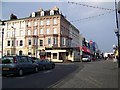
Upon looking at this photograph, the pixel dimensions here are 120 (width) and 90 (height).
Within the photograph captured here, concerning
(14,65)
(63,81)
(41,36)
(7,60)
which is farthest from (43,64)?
(41,36)

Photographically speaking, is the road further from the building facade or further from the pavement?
the building facade

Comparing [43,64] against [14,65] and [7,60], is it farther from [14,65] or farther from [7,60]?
[14,65]

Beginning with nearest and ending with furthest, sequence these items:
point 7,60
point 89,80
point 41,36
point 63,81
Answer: point 63,81 → point 89,80 → point 7,60 → point 41,36

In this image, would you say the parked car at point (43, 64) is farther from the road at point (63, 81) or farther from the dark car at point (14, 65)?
the road at point (63, 81)

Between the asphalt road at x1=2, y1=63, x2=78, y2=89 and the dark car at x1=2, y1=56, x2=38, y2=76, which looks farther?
the dark car at x1=2, y1=56, x2=38, y2=76

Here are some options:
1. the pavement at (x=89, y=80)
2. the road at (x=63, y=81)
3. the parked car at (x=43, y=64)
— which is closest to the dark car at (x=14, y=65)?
the road at (x=63, y=81)

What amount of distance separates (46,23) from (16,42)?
11.0 m

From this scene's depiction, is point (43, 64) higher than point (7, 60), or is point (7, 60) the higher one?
point (7, 60)

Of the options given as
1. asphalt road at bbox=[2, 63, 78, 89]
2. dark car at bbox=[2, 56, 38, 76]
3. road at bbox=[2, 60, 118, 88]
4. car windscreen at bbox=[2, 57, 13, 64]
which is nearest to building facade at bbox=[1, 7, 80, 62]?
dark car at bbox=[2, 56, 38, 76]

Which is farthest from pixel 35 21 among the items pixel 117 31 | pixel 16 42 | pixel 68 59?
pixel 117 31

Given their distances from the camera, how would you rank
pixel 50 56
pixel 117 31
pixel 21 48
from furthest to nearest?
pixel 21 48
pixel 50 56
pixel 117 31

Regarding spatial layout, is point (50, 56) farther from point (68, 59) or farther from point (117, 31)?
point (117, 31)

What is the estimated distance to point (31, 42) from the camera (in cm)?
6888

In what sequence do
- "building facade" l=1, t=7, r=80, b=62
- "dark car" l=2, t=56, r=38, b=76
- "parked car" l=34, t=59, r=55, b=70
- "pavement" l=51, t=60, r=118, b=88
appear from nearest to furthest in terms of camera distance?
"pavement" l=51, t=60, r=118, b=88 → "dark car" l=2, t=56, r=38, b=76 → "parked car" l=34, t=59, r=55, b=70 → "building facade" l=1, t=7, r=80, b=62
